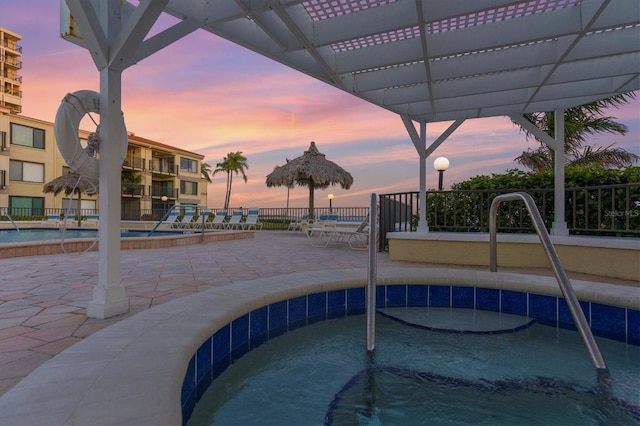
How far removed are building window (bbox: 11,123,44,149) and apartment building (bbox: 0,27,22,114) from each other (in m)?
14.3

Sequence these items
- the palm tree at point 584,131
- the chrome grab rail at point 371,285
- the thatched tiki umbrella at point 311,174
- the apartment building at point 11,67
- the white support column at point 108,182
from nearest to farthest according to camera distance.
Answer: the chrome grab rail at point 371,285 → the white support column at point 108,182 → the palm tree at point 584,131 → the thatched tiki umbrella at point 311,174 → the apartment building at point 11,67

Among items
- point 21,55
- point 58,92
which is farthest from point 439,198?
point 21,55

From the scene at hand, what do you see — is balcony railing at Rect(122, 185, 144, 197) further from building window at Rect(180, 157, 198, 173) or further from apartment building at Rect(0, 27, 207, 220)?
building window at Rect(180, 157, 198, 173)

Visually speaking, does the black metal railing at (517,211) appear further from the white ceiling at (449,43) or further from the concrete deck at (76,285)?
the white ceiling at (449,43)

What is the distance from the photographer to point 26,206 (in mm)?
24734

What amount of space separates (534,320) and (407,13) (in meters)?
3.14

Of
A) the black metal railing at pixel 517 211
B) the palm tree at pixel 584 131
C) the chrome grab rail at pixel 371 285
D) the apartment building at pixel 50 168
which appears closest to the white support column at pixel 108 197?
the chrome grab rail at pixel 371 285

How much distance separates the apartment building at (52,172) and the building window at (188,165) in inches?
3.9

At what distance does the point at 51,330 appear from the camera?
7.51 feet

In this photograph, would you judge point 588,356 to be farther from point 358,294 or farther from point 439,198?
point 439,198

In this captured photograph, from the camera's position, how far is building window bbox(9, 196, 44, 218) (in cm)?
2348

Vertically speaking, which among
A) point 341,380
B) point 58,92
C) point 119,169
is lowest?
point 341,380

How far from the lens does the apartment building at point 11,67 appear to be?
3503 cm

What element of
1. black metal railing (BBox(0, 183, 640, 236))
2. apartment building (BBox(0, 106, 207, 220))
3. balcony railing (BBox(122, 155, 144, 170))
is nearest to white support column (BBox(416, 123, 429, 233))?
black metal railing (BBox(0, 183, 640, 236))
